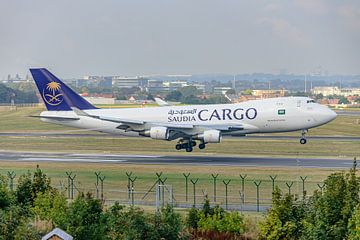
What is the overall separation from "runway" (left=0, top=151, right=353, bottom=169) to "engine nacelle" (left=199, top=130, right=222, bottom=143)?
162 centimetres

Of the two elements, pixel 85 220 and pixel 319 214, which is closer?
pixel 319 214

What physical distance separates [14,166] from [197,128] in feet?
56.1

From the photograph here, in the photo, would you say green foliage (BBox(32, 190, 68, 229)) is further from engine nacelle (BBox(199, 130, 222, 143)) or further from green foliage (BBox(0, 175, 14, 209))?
engine nacelle (BBox(199, 130, 222, 143))

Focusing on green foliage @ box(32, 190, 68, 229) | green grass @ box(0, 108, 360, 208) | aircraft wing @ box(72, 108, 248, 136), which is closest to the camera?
green foliage @ box(32, 190, 68, 229)

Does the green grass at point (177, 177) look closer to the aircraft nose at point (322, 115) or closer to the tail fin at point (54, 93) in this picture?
the tail fin at point (54, 93)

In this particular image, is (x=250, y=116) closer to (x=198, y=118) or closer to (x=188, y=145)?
(x=198, y=118)

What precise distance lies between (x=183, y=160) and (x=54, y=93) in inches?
671

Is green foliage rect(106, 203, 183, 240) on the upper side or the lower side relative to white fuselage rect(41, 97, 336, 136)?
lower

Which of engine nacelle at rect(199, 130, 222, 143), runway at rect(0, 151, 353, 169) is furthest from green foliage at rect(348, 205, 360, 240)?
engine nacelle at rect(199, 130, 222, 143)

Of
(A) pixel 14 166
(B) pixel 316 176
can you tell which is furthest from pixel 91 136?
(B) pixel 316 176

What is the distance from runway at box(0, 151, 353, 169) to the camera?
64.5 meters

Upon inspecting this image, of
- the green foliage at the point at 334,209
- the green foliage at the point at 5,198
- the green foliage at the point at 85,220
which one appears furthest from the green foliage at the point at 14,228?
the green foliage at the point at 334,209

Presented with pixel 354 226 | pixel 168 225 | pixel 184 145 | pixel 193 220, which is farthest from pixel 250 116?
pixel 354 226

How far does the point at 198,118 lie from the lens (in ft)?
249
